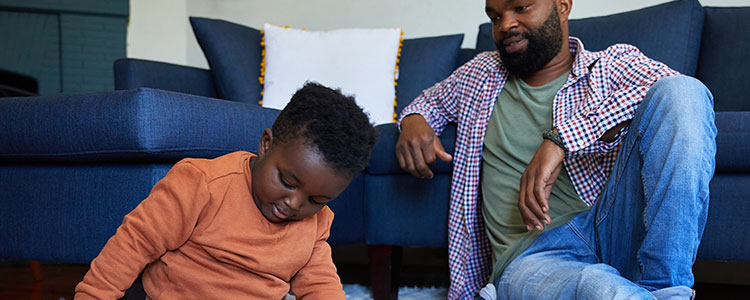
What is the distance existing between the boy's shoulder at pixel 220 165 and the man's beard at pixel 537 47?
2.14 ft

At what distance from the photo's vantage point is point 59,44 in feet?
11.4

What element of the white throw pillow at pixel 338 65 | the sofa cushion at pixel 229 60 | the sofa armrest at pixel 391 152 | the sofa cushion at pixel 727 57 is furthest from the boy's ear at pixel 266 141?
the sofa cushion at pixel 727 57

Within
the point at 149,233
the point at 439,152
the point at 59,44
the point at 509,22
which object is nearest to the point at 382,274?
the point at 439,152

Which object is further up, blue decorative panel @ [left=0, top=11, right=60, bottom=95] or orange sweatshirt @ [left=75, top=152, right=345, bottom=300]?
blue decorative panel @ [left=0, top=11, right=60, bottom=95]

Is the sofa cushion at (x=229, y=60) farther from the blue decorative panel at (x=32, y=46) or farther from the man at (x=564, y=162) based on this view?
the blue decorative panel at (x=32, y=46)

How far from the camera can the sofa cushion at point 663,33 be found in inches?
70.7

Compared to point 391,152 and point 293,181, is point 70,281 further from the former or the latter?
point 293,181

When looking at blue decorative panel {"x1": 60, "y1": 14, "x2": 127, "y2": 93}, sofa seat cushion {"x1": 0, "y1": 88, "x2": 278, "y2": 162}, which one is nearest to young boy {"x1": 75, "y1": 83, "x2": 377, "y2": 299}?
Answer: sofa seat cushion {"x1": 0, "y1": 88, "x2": 278, "y2": 162}

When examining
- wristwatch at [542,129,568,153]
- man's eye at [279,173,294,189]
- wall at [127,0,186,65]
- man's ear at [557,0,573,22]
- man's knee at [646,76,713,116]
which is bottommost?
man's eye at [279,173,294,189]

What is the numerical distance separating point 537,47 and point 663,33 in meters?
0.76

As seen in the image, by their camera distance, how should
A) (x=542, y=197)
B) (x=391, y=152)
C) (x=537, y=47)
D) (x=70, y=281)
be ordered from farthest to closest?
1. (x=70, y=281)
2. (x=391, y=152)
3. (x=537, y=47)
4. (x=542, y=197)

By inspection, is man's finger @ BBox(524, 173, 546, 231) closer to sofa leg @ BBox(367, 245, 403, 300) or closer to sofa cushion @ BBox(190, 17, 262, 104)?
sofa leg @ BBox(367, 245, 403, 300)

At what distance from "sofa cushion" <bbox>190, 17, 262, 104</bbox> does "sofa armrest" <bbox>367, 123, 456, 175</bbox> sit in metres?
0.77

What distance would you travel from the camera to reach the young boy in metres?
0.83
